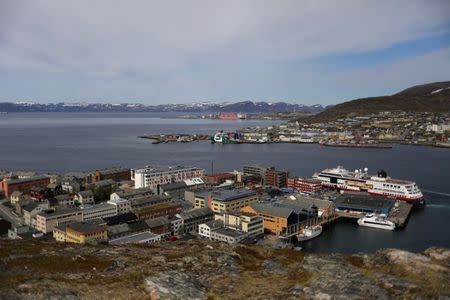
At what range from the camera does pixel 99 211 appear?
11.6m

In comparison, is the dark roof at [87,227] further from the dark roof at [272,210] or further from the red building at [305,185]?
the red building at [305,185]

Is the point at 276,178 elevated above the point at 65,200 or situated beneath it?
elevated above

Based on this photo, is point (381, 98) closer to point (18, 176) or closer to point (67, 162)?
point (67, 162)

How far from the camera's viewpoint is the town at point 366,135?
3419 cm

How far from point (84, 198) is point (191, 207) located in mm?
3597

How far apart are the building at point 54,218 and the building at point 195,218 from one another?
2874 millimetres

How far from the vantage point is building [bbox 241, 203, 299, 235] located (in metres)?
10.5

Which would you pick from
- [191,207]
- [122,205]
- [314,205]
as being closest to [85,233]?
[122,205]

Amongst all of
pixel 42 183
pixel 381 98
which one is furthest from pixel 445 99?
pixel 42 183

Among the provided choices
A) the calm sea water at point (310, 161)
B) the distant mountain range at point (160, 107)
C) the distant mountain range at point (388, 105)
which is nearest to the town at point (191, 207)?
the calm sea water at point (310, 161)

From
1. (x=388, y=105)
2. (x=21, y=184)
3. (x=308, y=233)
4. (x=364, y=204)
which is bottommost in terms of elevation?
(x=308, y=233)

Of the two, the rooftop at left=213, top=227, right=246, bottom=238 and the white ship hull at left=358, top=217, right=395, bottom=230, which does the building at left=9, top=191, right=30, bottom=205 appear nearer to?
the rooftop at left=213, top=227, right=246, bottom=238

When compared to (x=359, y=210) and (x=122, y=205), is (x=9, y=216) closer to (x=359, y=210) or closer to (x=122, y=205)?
(x=122, y=205)

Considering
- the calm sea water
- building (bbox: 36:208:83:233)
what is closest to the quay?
the calm sea water
